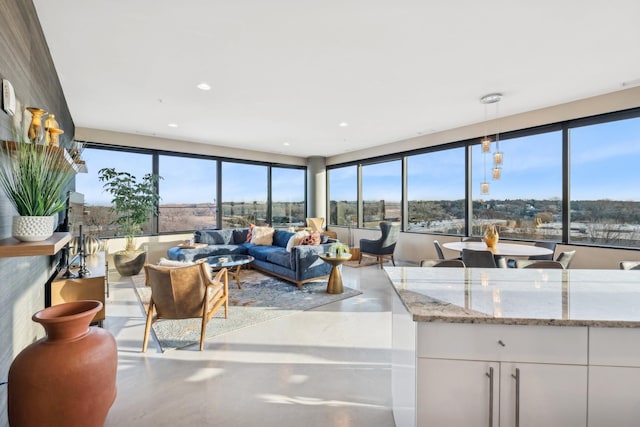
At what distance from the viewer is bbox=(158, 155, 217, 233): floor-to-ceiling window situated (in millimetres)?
6445

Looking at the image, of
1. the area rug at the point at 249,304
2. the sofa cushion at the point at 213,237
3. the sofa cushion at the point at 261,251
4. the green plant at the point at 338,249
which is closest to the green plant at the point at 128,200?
the area rug at the point at 249,304

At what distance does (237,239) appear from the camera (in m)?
6.66

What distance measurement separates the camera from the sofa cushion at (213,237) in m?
6.23

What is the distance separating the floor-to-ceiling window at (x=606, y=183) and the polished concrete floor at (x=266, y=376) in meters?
3.39

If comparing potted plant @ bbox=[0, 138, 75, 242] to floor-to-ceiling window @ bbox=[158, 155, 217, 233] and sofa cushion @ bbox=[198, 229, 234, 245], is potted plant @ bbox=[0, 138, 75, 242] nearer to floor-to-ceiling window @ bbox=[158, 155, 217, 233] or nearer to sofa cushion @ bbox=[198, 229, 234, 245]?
sofa cushion @ bbox=[198, 229, 234, 245]

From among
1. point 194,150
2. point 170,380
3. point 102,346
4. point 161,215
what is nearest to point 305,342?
point 170,380

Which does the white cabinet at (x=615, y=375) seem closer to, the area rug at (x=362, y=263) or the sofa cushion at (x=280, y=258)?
the sofa cushion at (x=280, y=258)

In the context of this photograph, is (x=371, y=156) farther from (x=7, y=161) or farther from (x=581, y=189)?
(x=7, y=161)

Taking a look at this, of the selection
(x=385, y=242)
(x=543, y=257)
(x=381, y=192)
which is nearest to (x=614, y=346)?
(x=543, y=257)

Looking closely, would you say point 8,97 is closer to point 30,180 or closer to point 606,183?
point 30,180

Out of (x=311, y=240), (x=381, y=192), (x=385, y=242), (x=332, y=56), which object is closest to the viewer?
(x=332, y=56)

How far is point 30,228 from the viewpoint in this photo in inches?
54.6

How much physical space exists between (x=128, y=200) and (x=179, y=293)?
3.72 meters

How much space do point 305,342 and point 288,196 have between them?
→ 6.00 meters
